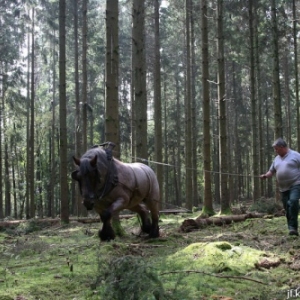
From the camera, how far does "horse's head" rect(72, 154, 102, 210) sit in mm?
7051

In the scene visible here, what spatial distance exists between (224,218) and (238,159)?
2643cm

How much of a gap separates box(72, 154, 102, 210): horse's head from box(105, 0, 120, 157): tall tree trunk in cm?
229

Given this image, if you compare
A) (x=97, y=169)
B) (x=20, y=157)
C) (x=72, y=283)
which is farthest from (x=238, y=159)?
(x=72, y=283)

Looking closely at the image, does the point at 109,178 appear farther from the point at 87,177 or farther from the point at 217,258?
the point at 217,258

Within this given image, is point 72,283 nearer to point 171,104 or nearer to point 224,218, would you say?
point 224,218

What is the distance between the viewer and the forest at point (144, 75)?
13.6 m

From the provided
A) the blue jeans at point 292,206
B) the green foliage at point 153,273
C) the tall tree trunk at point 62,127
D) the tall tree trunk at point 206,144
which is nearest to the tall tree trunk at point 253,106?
the tall tree trunk at point 206,144

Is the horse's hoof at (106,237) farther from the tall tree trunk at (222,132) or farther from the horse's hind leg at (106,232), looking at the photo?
the tall tree trunk at (222,132)

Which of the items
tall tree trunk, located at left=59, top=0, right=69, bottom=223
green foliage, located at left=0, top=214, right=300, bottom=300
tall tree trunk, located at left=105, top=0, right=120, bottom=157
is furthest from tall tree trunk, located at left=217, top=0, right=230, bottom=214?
green foliage, located at left=0, top=214, right=300, bottom=300

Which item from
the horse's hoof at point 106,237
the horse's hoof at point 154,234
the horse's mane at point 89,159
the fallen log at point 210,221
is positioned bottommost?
the fallen log at point 210,221

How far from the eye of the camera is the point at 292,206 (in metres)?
7.95

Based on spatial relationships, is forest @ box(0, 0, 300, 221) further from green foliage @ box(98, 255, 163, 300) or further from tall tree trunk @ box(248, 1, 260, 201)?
green foliage @ box(98, 255, 163, 300)

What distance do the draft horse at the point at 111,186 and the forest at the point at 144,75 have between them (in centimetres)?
75

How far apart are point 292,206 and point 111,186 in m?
3.46
